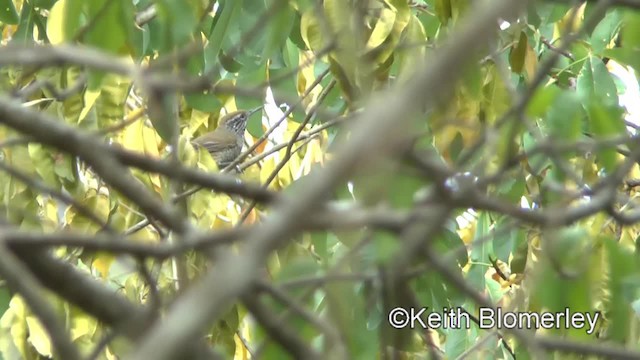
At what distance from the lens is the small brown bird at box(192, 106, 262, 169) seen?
16.5 ft

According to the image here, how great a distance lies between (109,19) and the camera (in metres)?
1.50

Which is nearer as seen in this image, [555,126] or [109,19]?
[555,126]

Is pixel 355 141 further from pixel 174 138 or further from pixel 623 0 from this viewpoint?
pixel 623 0

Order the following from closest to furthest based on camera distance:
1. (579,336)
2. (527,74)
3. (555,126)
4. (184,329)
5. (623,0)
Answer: (184,329) < (623,0) < (555,126) < (579,336) < (527,74)

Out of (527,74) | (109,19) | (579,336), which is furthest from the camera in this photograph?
(527,74)

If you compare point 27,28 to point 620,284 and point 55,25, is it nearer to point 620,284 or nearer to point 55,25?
point 55,25

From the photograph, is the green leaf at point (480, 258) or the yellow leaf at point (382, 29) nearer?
the yellow leaf at point (382, 29)

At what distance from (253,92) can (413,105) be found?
0.42 meters

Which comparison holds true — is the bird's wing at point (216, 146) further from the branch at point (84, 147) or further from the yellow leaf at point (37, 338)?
the branch at point (84, 147)

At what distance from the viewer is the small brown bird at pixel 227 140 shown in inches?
198

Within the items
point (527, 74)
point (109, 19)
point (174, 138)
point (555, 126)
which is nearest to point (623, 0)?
point (555, 126)

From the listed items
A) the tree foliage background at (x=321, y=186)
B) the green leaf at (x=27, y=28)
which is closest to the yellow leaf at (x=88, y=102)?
the tree foliage background at (x=321, y=186)

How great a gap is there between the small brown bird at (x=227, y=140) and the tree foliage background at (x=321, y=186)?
180cm

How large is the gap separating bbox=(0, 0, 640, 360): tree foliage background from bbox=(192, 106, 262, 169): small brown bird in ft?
5.89
